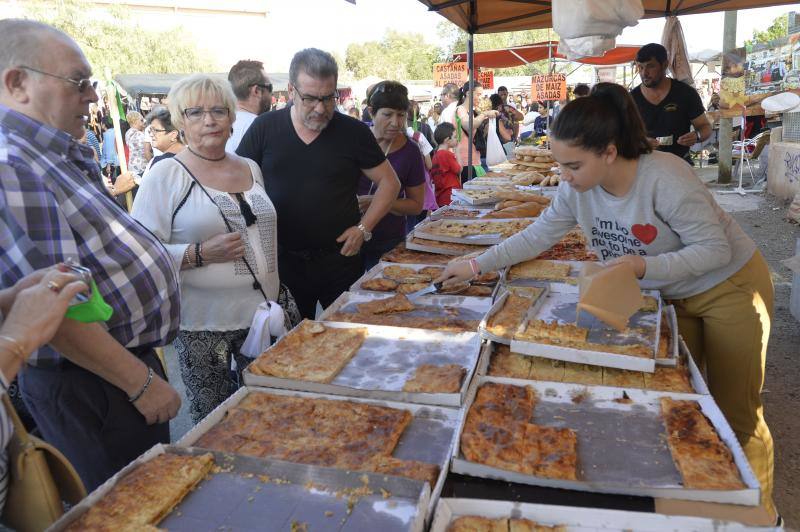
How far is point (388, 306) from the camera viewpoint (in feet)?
9.23

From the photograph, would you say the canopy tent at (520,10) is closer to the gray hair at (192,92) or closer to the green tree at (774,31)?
the gray hair at (192,92)

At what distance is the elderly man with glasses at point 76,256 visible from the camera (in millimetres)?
1565

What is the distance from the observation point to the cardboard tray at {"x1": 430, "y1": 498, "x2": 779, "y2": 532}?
1280mm

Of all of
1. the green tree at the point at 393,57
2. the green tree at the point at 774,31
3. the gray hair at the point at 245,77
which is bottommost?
the gray hair at the point at 245,77

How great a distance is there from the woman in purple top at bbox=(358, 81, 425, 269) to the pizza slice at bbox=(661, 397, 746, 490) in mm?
2737

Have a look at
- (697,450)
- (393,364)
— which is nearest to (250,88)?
(393,364)

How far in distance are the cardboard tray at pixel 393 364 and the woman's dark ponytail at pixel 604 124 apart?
902 mm

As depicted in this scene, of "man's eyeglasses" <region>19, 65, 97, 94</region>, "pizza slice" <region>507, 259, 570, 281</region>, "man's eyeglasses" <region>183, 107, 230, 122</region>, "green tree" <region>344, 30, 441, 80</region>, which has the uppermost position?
"green tree" <region>344, 30, 441, 80</region>

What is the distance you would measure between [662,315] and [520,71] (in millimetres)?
67990

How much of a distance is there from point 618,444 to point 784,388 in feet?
10.9

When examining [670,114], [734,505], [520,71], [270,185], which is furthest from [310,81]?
[520,71]

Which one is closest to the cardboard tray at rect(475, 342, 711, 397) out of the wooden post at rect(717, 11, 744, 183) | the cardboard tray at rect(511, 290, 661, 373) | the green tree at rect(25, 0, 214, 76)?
the cardboard tray at rect(511, 290, 661, 373)

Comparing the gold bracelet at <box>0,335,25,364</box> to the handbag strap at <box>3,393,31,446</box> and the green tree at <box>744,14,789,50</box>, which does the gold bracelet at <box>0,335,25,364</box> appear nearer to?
the handbag strap at <box>3,393,31,446</box>

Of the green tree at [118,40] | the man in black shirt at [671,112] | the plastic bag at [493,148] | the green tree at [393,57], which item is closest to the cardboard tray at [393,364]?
the man in black shirt at [671,112]
